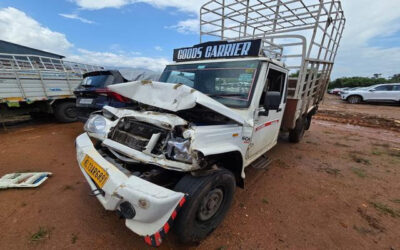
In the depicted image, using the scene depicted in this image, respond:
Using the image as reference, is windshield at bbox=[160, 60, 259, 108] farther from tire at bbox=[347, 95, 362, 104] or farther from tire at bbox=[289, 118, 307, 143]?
tire at bbox=[347, 95, 362, 104]

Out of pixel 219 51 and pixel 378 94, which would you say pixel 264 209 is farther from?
pixel 378 94

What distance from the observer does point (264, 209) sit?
7.92 ft

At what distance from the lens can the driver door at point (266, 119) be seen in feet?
7.94

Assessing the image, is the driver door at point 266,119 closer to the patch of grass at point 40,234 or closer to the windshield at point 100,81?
the patch of grass at point 40,234

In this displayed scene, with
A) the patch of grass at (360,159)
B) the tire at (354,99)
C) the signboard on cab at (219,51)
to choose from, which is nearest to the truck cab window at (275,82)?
the signboard on cab at (219,51)

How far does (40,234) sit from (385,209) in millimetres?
4561

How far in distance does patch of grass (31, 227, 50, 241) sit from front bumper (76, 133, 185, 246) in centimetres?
110

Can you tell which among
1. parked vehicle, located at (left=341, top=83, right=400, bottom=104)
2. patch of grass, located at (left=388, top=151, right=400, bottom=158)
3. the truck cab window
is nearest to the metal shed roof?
the truck cab window

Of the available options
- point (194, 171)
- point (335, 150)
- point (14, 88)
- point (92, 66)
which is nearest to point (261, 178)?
point (194, 171)

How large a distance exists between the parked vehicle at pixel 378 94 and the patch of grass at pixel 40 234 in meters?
19.9

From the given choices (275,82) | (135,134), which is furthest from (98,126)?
(275,82)

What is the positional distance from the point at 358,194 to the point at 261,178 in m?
1.55

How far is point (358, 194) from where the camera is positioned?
2822 mm

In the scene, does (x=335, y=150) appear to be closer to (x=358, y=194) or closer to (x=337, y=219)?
(x=358, y=194)
